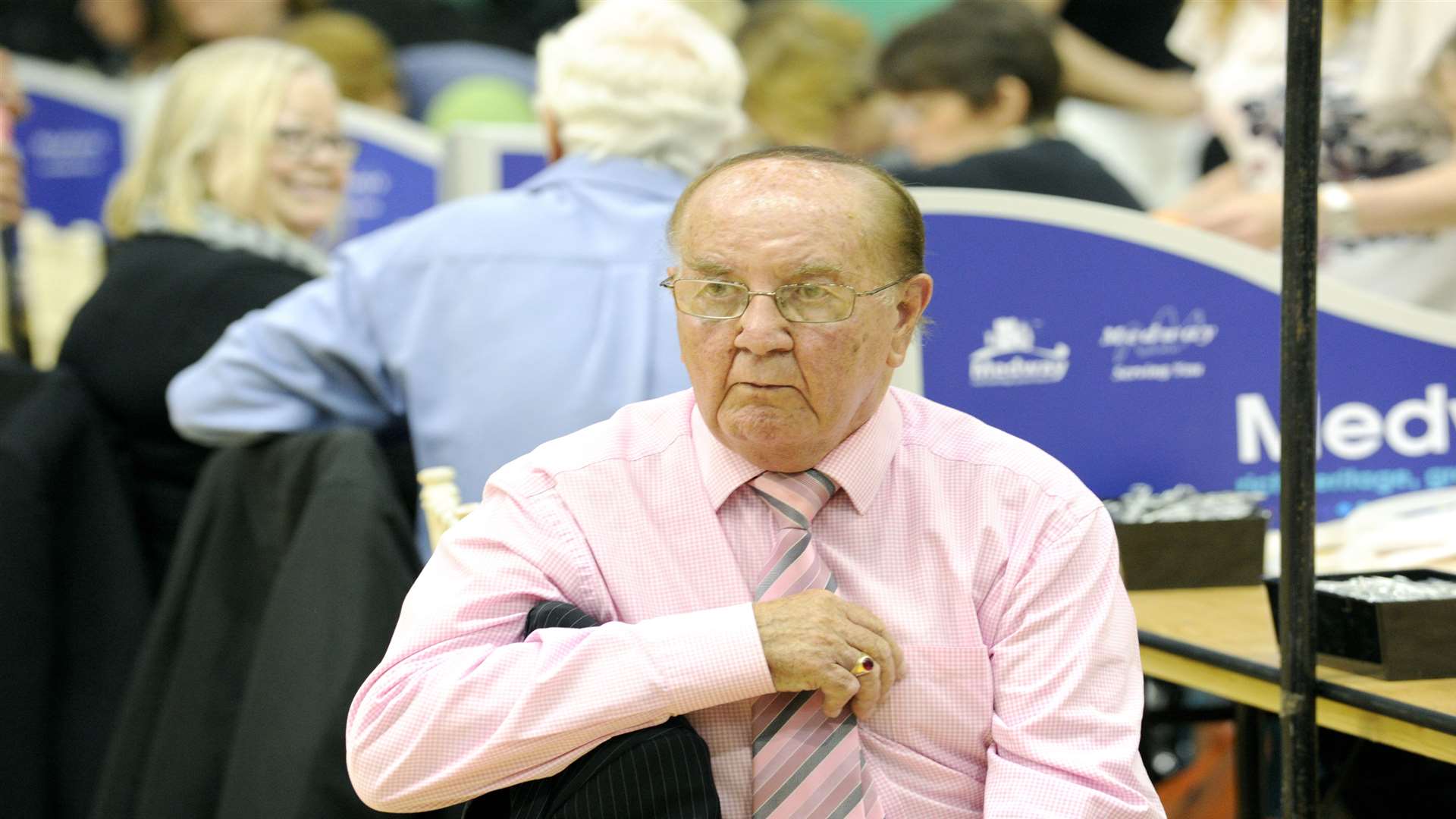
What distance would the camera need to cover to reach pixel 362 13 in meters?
6.38

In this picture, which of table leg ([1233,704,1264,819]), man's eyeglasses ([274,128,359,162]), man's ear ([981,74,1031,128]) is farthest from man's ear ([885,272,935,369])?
man's eyeglasses ([274,128,359,162])

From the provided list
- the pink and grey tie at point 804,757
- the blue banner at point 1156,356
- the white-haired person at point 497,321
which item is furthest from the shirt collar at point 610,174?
the pink and grey tie at point 804,757

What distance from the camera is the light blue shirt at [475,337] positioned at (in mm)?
2660

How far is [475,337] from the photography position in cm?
268

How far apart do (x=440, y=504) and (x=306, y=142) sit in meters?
1.99

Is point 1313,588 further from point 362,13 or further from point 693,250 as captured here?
point 362,13

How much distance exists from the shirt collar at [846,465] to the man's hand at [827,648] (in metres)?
0.13

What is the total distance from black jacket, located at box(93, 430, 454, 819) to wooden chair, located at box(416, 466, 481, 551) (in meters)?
0.10

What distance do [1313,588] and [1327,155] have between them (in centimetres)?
183

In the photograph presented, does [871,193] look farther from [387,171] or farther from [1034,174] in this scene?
[387,171]

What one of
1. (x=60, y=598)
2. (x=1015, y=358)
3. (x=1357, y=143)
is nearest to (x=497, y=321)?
(x=1015, y=358)

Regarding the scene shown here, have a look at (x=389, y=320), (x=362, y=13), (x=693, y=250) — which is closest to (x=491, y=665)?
(x=693, y=250)

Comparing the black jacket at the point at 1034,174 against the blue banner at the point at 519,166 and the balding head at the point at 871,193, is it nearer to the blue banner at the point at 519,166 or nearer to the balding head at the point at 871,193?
the blue banner at the point at 519,166

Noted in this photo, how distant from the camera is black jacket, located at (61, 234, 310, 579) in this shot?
130 inches
